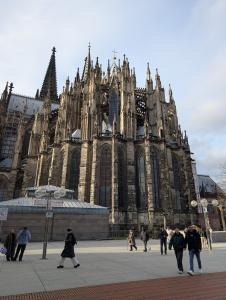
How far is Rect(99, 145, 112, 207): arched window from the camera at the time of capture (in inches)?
1185

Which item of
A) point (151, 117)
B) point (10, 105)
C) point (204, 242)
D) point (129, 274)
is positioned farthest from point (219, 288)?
point (10, 105)

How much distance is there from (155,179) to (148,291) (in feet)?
91.3

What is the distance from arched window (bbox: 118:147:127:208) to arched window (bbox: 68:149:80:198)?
17.7 ft

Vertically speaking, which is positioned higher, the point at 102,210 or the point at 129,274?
the point at 102,210

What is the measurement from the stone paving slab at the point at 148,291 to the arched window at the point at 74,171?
26.1 m

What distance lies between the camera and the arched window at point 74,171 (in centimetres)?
3173

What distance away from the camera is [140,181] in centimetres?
3262

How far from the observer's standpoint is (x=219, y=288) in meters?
5.37

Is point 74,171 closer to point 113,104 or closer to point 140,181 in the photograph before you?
point 140,181

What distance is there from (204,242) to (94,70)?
30856 millimetres

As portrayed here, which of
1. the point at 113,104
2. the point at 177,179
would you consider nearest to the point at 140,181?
the point at 177,179

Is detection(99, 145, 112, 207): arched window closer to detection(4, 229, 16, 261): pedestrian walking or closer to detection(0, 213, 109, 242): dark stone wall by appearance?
detection(0, 213, 109, 242): dark stone wall

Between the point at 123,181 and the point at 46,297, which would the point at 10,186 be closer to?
the point at 123,181

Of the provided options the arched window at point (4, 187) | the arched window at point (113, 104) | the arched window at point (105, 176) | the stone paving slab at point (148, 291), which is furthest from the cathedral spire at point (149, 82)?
the stone paving slab at point (148, 291)
